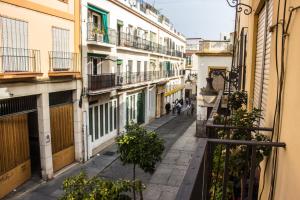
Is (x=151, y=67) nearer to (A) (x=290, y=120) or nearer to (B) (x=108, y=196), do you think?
(B) (x=108, y=196)

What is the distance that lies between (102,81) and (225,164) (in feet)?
53.6

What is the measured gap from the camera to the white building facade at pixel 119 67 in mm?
17594

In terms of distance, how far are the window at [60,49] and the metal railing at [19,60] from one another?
1245 mm

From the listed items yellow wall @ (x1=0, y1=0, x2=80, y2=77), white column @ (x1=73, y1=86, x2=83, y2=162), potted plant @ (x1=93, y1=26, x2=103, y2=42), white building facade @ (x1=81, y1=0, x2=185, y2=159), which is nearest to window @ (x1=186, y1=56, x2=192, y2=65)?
white building facade @ (x1=81, y1=0, x2=185, y2=159)

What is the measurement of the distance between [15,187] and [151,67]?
20341 millimetres

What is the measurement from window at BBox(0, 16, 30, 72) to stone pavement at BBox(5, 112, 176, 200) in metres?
→ 5.18

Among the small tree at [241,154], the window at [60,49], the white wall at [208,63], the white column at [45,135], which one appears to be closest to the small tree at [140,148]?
the white column at [45,135]

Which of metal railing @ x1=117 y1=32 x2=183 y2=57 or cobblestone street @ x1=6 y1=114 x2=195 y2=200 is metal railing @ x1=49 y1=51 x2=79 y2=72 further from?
metal railing @ x1=117 y1=32 x2=183 y2=57

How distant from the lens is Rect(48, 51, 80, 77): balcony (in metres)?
14.1

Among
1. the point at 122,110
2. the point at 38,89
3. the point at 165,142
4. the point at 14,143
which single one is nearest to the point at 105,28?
the point at 122,110

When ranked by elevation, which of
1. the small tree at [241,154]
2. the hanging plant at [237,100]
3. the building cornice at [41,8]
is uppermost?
the building cornice at [41,8]

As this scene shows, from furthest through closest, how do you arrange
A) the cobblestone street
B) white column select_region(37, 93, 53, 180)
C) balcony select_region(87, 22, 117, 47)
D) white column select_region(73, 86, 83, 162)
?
balcony select_region(87, 22, 117, 47) → white column select_region(73, 86, 83, 162) → white column select_region(37, 93, 53, 180) → the cobblestone street

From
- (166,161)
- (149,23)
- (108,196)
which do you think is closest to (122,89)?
(166,161)

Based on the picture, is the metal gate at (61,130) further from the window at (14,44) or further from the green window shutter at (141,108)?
the green window shutter at (141,108)
